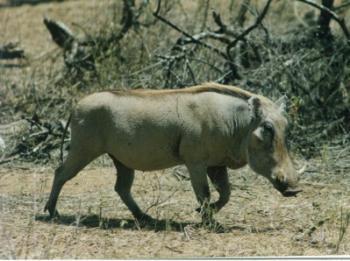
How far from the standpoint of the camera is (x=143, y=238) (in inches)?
241

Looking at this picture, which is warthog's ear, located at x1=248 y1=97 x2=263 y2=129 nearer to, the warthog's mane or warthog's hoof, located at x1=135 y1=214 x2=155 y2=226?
the warthog's mane

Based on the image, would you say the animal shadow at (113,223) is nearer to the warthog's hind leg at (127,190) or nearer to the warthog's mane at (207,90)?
the warthog's hind leg at (127,190)

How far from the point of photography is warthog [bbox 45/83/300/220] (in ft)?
21.3

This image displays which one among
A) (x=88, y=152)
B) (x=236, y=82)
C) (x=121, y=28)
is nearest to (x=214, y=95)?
(x=88, y=152)

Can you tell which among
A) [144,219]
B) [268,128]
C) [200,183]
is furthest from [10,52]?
[268,128]

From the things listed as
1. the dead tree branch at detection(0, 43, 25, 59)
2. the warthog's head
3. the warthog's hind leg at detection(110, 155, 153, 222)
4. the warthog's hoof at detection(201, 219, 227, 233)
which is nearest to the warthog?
the warthog's head

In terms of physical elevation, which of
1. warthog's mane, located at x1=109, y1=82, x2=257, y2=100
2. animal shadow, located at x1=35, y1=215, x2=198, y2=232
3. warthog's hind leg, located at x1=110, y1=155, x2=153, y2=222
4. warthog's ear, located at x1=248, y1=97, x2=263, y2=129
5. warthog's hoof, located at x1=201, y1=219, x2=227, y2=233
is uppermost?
warthog's mane, located at x1=109, y1=82, x2=257, y2=100

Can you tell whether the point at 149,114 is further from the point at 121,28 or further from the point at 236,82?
the point at 121,28

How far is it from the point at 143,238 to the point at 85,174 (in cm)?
216

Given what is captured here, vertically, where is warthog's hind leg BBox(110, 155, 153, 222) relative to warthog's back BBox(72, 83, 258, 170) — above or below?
below

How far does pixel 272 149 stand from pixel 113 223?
4.10 feet

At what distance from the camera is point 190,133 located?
6523 millimetres

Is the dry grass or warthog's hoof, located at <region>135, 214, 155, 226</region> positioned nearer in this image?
the dry grass

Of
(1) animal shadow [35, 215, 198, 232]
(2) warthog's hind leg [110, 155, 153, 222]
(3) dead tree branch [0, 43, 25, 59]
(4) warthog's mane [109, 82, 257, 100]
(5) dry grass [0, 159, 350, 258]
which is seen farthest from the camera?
(3) dead tree branch [0, 43, 25, 59]
